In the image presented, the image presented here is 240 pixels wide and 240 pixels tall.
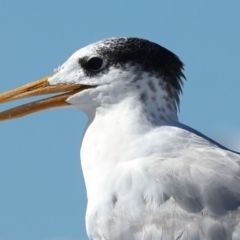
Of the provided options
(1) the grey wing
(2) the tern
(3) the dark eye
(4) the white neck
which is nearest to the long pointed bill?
(2) the tern

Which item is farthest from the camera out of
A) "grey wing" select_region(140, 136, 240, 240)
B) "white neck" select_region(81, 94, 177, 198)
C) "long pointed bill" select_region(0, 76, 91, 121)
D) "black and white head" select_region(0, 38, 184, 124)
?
"long pointed bill" select_region(0, 76, 91, 121)

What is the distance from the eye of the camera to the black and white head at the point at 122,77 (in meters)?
11.8

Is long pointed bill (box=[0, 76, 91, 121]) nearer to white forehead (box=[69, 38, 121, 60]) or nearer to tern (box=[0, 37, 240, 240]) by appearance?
tern (box=[0, 37, 240, 240])

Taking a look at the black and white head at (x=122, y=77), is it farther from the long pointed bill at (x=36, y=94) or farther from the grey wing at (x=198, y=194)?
the grey wing at (x=198, y=194)

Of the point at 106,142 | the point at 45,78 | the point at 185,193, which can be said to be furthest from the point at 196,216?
the point at 45,78

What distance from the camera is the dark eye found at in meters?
11.8

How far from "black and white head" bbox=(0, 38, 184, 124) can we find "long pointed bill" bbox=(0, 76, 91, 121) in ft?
0.04

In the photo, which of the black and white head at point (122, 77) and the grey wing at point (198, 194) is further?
the black and white head at point (122, 77)

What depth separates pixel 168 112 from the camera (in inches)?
467

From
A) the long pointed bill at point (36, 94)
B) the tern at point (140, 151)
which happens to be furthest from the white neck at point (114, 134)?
the long pointed bill at point (36, 94)

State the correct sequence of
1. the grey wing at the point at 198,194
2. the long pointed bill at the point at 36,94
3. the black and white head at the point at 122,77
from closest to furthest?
the grey wing at the point at 198,194
the black and white head at the point at 122,77
the long pointed bill at the point at 36,94

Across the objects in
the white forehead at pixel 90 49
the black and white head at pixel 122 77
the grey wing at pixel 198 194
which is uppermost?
the white forehead at pixel 90 49

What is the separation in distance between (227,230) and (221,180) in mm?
459

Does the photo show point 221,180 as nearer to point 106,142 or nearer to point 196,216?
point 196,216
